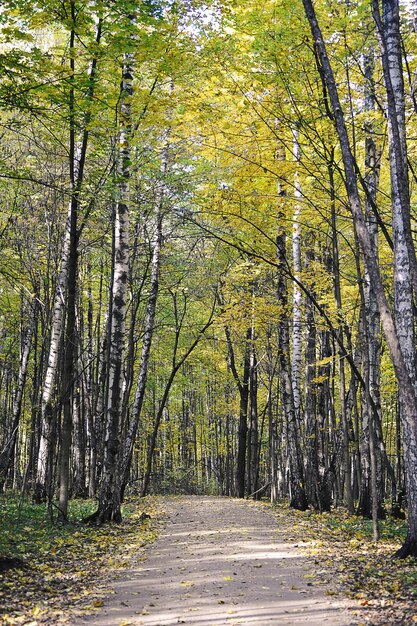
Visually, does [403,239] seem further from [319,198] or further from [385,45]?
[319,198]

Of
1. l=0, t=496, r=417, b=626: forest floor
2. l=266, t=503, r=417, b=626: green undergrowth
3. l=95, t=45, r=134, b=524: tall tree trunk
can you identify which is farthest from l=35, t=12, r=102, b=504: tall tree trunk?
l=266, t=503, r=417, b=626: green undergrowth

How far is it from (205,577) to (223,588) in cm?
55

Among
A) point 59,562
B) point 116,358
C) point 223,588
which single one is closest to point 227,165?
point 116,358

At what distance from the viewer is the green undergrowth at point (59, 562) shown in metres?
4.94

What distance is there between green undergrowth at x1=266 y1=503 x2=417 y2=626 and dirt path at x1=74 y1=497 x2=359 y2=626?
0.70 ft

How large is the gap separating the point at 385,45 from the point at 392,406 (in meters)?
20.3

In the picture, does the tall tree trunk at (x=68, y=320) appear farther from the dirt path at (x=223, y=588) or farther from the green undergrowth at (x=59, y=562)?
the dirt path at (x=223, y=588)

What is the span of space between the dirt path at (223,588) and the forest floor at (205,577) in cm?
1

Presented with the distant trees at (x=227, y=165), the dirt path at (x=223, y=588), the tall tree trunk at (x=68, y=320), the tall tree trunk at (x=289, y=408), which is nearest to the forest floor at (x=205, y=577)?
the dirt path at (x=223, y=588)

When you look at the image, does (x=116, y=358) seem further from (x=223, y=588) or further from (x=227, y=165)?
(x=223, y=588)

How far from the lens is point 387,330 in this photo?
6.73 m

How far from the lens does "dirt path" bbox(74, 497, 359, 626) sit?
15.0 ft

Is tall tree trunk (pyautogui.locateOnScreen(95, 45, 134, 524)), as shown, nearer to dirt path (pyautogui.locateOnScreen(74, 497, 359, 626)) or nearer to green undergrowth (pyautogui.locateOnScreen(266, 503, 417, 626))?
dirt path (pyautogui.locateOnScreen(74, 497, 359, 626))

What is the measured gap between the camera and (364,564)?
6672 mm
